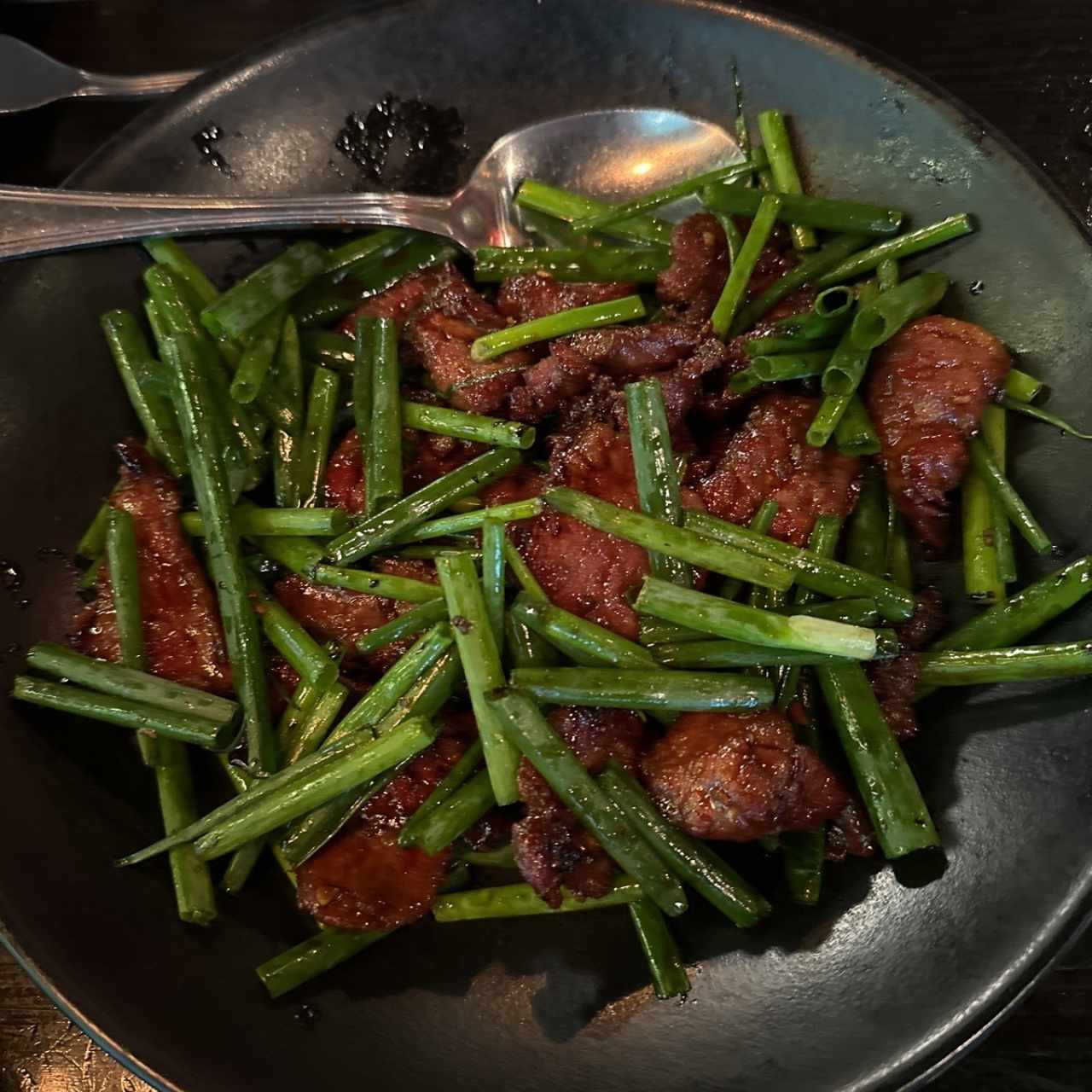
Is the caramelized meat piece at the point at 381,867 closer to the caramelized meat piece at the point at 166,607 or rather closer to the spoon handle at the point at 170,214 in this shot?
the caramelized meat piece at the point at 166,607

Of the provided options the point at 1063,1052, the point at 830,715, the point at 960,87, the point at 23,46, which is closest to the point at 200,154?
the point at 23,46

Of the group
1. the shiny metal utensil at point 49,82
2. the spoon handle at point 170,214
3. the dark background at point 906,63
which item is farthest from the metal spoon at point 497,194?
the shiny metal utensil at point 49,82

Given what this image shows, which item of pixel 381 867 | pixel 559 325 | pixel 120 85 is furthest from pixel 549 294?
pixel 120 85

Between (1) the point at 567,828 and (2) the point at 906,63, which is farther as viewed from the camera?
(2) the point at 906,63

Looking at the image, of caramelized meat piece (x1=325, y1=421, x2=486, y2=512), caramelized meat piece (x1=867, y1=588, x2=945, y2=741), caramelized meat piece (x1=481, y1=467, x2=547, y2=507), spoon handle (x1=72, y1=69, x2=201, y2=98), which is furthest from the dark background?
caramelized meat piece (x1=325, y1=421, x2=486, y2=512)

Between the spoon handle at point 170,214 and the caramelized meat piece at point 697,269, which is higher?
the spoon handle at point 170,214

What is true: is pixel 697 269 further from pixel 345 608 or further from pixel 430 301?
pixel 345 608

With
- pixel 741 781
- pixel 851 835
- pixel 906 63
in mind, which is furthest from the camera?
pixel 906 63

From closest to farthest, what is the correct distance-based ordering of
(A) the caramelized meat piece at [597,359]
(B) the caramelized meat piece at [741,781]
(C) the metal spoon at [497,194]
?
(B) the caramelized meat piece at [741,781], (A) the caramelized meat piece at [597,359], (C) the metal spoon at [497,194]
